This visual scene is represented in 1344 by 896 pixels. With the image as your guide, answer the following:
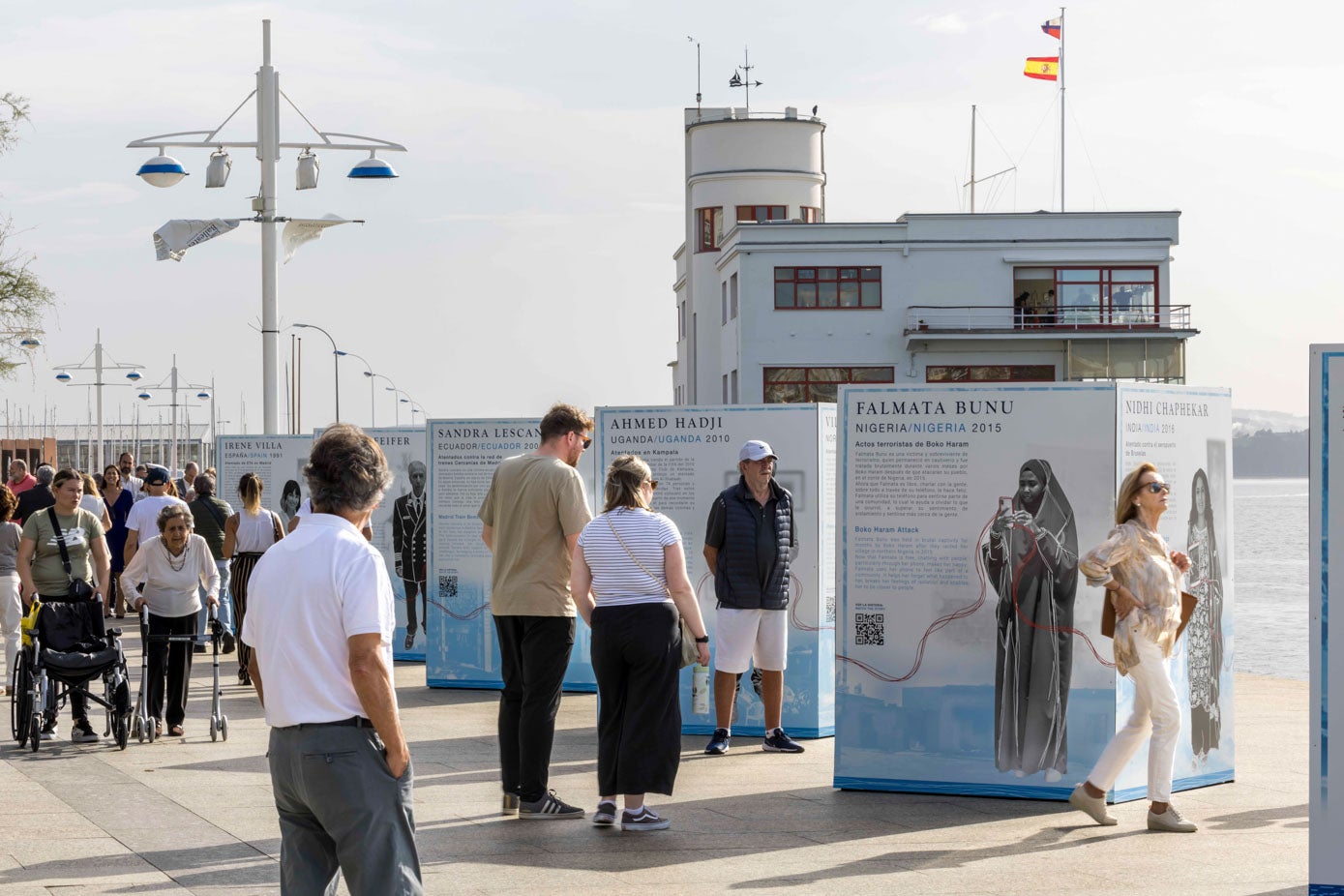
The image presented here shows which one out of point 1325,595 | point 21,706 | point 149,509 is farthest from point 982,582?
point 149,509

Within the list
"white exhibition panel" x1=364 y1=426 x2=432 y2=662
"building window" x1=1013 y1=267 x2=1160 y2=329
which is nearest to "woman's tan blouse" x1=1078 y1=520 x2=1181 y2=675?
"white exhibition panel" x1=364 y1=426 x2=432 y2=662

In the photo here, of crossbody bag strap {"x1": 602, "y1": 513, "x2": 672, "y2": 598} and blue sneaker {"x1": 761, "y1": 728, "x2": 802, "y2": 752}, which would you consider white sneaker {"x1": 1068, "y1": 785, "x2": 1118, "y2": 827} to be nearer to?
crossbody bag strap {"x1": 602, "y1": 513, "x2": 672, "y2": 598}

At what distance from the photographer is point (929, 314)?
61.1 metres

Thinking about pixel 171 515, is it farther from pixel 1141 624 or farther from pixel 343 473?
pixel 343 473

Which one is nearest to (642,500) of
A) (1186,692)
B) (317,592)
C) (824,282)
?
(1186,692)

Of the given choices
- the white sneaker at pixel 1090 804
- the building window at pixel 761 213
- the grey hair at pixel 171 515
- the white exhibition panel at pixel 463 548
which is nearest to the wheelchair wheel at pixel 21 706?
the grey hair at pixel 171 515

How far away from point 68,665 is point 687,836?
16.0 ft

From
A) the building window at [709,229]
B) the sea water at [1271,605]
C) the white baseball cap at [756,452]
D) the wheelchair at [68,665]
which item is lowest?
the sea water at [1271,605]

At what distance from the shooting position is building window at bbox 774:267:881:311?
199ft

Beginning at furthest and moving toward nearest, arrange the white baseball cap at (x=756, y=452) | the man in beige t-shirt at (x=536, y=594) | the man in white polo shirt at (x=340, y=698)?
1. the white baseball cap at (x=756, y=452)
2. the man in beige t-shirt at (x=536, y=594)
3. the man in white polo shirt at (x=340, y=698)

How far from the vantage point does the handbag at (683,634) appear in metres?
8.59

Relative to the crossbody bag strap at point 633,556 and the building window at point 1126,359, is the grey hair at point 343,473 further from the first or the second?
the building window at point 1126,359

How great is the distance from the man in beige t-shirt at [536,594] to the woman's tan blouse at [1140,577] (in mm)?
2550

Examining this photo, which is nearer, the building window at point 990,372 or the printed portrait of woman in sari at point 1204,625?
the printed portrait of woman in sari at point 1204,625
